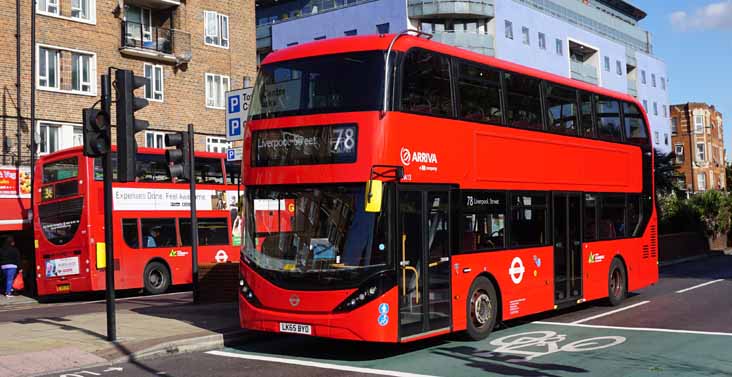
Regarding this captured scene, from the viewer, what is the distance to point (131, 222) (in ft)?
76.3

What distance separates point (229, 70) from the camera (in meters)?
36.9

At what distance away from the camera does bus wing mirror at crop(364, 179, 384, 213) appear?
33.0ft

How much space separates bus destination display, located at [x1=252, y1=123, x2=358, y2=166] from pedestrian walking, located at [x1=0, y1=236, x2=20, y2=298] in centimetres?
1585

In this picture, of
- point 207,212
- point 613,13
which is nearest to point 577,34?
point 613,13

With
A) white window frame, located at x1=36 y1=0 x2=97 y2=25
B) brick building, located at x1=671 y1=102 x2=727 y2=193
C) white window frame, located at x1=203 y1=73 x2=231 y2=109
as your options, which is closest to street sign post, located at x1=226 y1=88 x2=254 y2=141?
white window frame, located at x1=36 y1=0 x2=97 y2=25

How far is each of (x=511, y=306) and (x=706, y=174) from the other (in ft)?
263

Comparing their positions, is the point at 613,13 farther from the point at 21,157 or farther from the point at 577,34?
the point at 21,157

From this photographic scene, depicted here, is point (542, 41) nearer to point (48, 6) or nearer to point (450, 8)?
point (450, 8)

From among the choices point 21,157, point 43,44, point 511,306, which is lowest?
point 511,306

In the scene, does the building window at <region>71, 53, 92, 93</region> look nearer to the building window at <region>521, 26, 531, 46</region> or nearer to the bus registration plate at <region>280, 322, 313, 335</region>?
the bus registration plate at <region>280, 322, 313, 335</region>

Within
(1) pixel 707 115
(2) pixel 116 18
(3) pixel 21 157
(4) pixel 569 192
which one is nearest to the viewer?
(4) pixel 569 192

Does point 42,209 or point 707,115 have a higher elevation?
point 707,115

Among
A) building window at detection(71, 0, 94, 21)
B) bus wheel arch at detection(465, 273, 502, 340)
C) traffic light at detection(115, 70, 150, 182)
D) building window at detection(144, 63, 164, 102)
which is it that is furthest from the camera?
building window at detection(144, 63, 164, 102)

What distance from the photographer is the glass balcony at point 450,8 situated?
161ft
